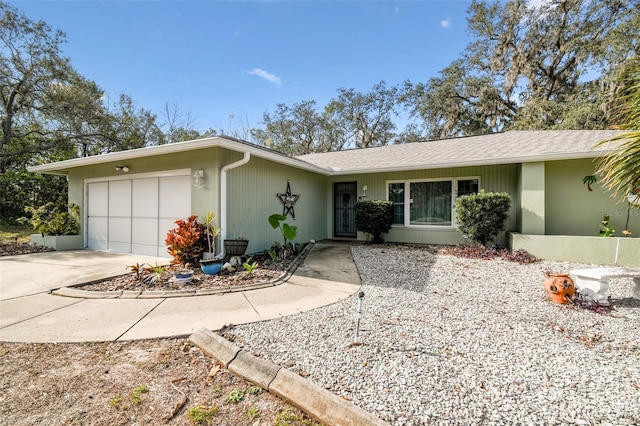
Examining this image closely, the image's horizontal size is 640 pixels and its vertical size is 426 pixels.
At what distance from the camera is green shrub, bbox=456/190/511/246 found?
22.9 feet

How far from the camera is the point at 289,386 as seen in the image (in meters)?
2.08

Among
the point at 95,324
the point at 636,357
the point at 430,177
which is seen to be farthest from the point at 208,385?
the point at 430,177

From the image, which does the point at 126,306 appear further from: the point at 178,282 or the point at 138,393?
the point at 138,393

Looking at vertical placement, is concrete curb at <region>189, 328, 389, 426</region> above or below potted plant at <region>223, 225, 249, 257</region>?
below

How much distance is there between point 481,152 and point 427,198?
199 cm

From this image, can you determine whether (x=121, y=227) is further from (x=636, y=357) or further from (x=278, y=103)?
(x=278, y=103)

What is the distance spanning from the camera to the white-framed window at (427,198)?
8.54m

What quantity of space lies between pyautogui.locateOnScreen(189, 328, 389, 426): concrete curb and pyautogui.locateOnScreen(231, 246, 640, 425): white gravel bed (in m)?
0.10

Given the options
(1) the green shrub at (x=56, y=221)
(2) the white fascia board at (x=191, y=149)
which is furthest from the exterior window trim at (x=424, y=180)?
(1) the green shrub at (x=56, y=221)

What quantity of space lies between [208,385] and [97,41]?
13913mm

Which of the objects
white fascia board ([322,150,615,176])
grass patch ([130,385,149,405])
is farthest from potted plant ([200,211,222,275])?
white fascia board ([322,150,615,176])

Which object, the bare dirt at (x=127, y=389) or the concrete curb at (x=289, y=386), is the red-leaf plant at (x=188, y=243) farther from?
the concrete curb at (x=289, y=386)

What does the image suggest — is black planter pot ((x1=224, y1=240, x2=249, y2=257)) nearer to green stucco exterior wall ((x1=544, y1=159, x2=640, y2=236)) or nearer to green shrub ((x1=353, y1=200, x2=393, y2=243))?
green shrub ((x1=353, y1=200, x2=393, y2=243))

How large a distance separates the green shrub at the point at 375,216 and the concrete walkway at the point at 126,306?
3068 millimetres
